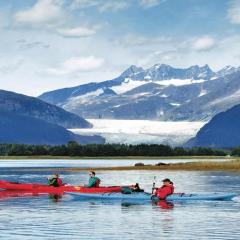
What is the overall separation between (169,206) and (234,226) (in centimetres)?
1627

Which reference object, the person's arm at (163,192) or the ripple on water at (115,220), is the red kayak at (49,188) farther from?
the person's arm at (163,192)

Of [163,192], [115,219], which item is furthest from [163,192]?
[115,219]

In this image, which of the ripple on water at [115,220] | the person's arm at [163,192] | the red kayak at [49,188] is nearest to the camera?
the ripple on water at [115,220]

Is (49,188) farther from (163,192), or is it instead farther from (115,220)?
(115,220)

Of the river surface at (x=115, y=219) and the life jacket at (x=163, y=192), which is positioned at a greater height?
the life jacket at (x=163, y=192)

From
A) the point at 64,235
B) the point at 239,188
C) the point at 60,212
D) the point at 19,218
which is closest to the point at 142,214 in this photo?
the point at 60,212

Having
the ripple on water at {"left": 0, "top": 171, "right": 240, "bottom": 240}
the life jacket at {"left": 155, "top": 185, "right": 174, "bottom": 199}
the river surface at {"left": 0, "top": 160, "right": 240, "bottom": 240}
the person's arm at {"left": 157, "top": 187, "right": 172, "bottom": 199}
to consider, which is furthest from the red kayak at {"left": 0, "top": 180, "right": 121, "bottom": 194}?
the person's arm at {"left": 157, "top": 187, "right": 172, "bottom": 199}

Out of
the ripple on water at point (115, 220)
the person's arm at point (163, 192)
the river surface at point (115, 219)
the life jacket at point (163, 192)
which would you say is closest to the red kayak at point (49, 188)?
the river surface at point (115, 219)

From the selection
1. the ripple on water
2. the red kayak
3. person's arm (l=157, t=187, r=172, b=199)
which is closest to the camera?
the ripple on water

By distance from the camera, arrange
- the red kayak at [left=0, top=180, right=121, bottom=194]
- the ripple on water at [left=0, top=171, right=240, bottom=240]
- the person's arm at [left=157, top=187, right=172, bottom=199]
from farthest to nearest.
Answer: the red kayak at [left=0, top=180, right=121, bottom=194], the person's arm at [left=157, top=187, right=172, bottom=199], the ripple on water at [left=0, top=171, right=240, bottom=240]

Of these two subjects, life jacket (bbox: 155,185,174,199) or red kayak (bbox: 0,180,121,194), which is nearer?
life jacket (bbox: 155,185,174,199)

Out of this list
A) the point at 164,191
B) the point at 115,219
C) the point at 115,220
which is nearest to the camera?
the point at 115,220

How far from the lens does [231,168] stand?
153m

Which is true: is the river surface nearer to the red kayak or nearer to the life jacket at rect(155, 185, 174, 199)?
the life jacket at rect(155, 185, 174, 199)
